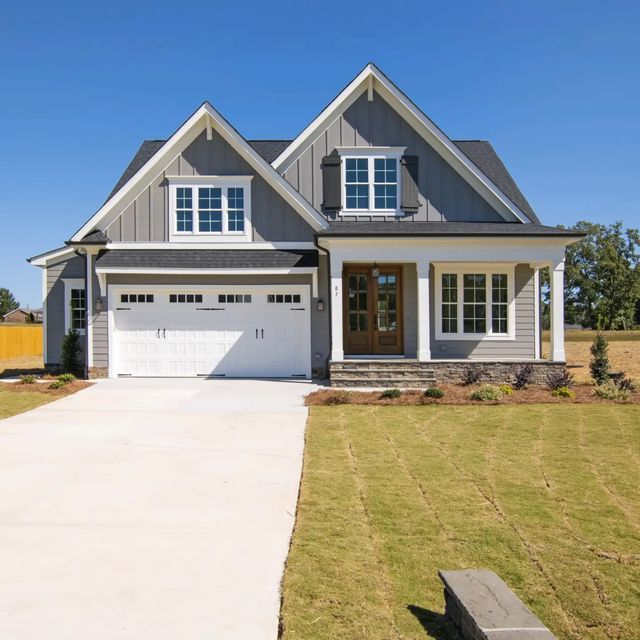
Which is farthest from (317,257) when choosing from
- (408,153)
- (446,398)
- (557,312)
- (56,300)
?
(56,300)

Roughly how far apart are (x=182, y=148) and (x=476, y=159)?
988 centimetres

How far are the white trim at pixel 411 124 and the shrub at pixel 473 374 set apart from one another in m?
4.79

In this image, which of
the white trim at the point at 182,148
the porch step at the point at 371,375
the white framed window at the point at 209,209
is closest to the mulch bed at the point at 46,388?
the white trim at the point at 182,148

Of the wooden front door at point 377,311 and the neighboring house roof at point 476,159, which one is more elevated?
the neighboring house roof at point 476,159

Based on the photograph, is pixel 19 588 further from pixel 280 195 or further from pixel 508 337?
pixel 508 337

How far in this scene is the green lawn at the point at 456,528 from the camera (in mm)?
3438

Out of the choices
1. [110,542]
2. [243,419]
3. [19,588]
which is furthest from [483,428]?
[19,588]

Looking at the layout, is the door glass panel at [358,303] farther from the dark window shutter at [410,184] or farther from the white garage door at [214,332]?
the dark window shutter at [410,184]

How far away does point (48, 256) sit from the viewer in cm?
1723

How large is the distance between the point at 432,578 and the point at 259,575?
1.19 m

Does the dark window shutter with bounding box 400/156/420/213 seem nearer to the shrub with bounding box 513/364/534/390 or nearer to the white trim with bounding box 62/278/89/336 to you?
the shrub with bounding box 513/364/534/390

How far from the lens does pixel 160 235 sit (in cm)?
1587

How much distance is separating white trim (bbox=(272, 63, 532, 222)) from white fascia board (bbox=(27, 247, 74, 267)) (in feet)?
22.8

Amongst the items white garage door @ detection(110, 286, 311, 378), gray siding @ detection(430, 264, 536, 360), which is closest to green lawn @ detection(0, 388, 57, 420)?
white garage door @ detection(110, 286, 311, 378)
